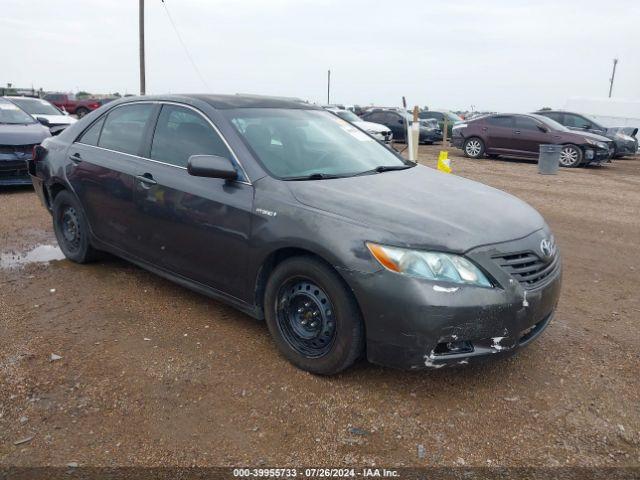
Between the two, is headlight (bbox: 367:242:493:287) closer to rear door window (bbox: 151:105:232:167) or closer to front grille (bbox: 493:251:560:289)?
front grille (bbox: 493:251:560:289)

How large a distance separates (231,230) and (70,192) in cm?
227

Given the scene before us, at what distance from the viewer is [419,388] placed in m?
3.24

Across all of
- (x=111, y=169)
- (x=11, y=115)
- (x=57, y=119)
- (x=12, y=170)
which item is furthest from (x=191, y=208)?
(x=57, y=119)

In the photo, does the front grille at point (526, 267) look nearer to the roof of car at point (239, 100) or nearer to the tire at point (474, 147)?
the roof of car at point (239, 100)

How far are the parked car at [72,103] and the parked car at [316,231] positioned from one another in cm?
3212

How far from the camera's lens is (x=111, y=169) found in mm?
4449

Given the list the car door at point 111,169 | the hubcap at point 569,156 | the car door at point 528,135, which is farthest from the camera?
the car door at point 528,135

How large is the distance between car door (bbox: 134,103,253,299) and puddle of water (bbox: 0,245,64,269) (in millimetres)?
1775

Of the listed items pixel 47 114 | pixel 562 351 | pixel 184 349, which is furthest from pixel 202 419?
pixel 47 114

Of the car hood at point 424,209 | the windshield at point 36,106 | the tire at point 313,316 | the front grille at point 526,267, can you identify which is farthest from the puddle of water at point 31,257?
the windshield at point 36,106

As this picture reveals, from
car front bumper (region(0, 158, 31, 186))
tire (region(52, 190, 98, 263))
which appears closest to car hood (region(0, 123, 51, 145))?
car front bumper (region(0, 158, 31, 186))

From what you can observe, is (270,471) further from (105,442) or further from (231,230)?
(231,230)

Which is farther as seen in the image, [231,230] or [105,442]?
[231,230]

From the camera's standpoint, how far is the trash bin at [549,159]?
13469mm
